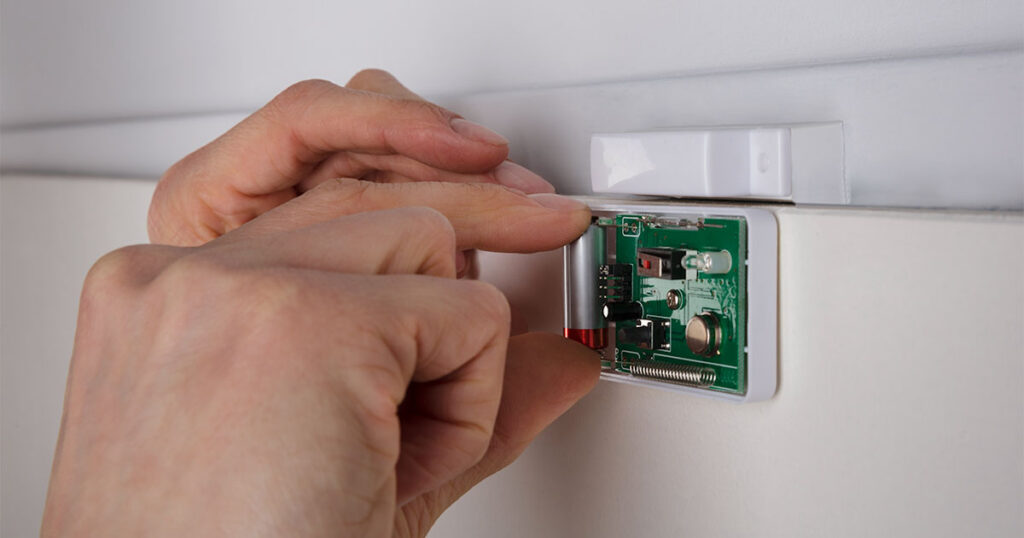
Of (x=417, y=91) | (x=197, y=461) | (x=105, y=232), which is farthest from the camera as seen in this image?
(x=105, y=232)

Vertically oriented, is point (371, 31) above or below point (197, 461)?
above

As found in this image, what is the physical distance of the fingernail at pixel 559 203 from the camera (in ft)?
1.56

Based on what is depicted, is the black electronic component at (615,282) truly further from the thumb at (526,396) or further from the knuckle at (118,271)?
the knuckle at (118,271)

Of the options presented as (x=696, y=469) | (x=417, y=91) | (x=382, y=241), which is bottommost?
(x=696, y=469)

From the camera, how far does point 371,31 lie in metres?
0.70

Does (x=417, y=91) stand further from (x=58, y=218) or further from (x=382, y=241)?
(x=58, y=218)

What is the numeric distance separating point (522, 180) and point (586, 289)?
97 millimetres

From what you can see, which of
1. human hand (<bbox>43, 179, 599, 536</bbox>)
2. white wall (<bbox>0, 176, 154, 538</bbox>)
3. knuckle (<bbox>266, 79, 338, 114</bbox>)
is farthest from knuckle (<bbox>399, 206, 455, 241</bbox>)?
white wall (<bbox>0, 176, 154, 538</bbox>)

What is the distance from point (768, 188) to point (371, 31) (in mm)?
386

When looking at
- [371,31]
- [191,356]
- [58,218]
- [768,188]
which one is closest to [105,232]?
[58,218]

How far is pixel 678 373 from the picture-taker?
0.46 meters

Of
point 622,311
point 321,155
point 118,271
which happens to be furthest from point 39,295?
point 622,311

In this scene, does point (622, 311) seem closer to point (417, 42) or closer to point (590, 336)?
point (590, 336)

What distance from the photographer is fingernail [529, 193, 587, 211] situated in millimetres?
476
